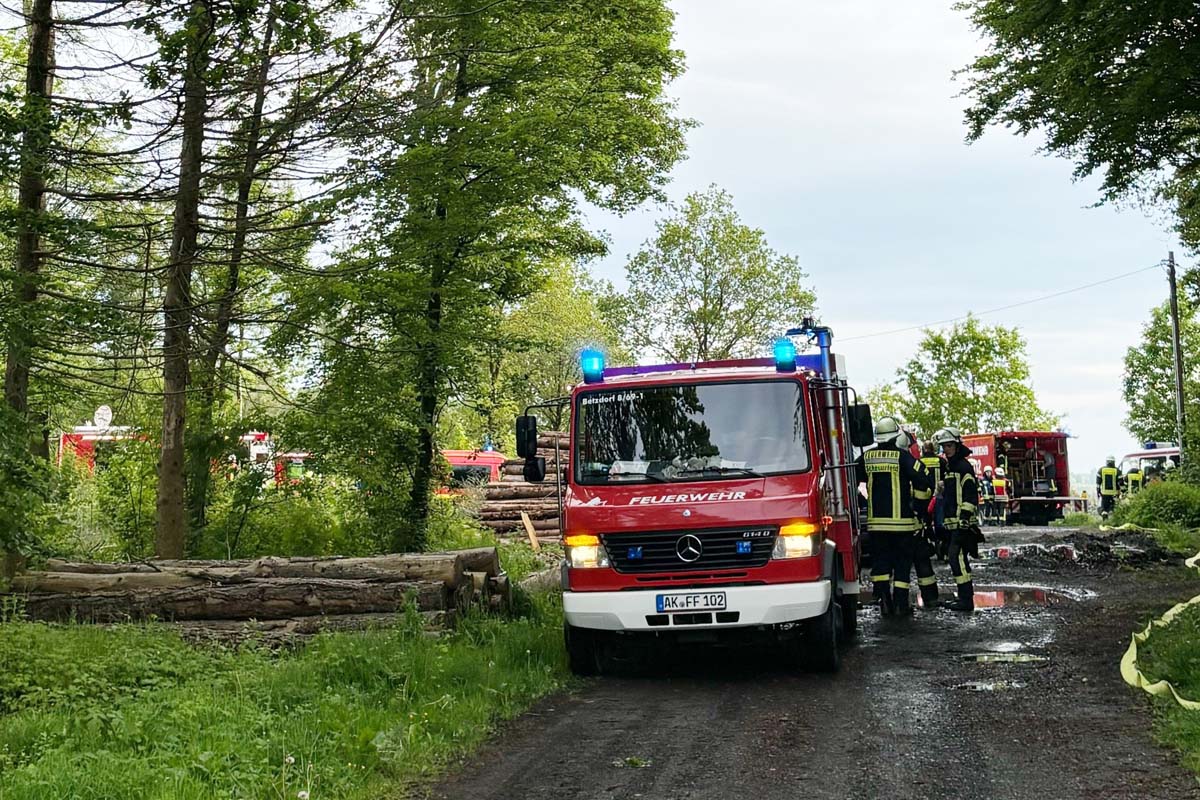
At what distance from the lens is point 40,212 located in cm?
966

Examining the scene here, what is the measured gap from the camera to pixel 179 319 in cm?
1155

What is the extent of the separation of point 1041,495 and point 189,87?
110 feet

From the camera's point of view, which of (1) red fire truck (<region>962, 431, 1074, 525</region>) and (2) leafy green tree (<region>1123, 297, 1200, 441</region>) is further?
(2) leafy green tree (<region>1123, 297, 1200, 441</region>)

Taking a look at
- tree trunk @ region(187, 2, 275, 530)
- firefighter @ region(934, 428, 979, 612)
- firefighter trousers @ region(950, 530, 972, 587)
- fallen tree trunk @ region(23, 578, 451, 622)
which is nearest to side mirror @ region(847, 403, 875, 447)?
firefighter @ region(934, 428, 979, 612)

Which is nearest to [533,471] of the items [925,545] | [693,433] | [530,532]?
[693,433]

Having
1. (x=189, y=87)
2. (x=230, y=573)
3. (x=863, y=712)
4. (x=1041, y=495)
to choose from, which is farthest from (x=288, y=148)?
(x=1041, y=495)

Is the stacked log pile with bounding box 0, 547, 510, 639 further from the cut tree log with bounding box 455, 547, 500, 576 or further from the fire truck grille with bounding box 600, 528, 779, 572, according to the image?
the fire truck grille with bounding box 600, 528, 779, 572

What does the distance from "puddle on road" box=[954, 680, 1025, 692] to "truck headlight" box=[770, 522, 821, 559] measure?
1.52 meters

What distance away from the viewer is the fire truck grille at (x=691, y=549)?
8781mm

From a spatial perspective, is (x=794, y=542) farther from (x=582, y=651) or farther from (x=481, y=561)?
(x=481, y=561)

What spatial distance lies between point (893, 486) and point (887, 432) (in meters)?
1.09

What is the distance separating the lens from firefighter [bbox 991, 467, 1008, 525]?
1398 inches

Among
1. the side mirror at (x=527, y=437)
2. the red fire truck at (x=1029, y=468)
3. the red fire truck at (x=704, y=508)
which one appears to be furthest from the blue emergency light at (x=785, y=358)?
the red fire truck at (x=1029, y=468)

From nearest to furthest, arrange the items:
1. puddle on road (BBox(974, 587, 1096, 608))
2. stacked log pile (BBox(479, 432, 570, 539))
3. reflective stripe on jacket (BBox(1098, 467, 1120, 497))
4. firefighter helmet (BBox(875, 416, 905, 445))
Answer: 1. firefighter helmet (BBox(875, 416, 905, 445))
2. puddle on road (BBox(974, 587, 1096, 608))
3. stacked log pile (BBox(479, 432, 570, 539))
4. reflective stripe on jacket (BBox(1098, 467, 1120, 497))
